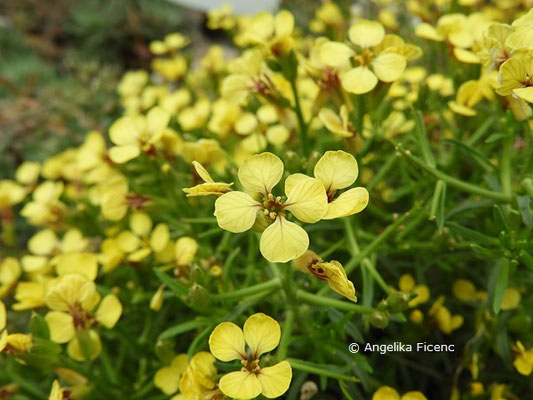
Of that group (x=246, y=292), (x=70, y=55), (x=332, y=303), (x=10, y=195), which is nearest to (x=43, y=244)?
(x=10, y=195)

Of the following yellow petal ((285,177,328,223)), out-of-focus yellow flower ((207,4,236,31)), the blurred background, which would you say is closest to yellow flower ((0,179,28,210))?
the blurred background

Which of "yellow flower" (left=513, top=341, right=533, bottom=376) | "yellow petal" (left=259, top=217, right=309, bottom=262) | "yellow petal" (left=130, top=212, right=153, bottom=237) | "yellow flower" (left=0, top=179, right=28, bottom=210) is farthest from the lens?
"yellow flower" (left=0, top=179, right=28, bottom=210)

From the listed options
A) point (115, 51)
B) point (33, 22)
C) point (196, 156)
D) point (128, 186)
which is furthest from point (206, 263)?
point (33, 22)

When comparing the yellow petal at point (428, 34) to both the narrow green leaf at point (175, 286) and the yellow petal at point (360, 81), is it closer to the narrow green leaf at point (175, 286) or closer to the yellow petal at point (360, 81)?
the yellow petal at point (360, 81)

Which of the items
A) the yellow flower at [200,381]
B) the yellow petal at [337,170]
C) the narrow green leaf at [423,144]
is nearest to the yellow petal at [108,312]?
the yellow flower at [200,381]

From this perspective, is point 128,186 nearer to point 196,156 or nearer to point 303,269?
point 196,156

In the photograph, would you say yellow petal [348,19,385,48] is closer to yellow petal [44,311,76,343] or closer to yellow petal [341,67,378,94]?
yellow petal [341,67,378,94]

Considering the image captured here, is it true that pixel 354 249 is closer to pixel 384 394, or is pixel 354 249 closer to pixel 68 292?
pixel 384 394
